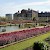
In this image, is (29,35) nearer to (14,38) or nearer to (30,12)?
(14,38)

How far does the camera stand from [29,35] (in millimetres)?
14266

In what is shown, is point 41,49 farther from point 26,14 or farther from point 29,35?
point 26,14

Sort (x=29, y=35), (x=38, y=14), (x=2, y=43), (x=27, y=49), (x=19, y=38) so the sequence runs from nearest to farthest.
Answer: (x=27, y=49) < (x=2, y=43) < (x=19, y=38) < (x=29, y=35) < (x=38, y=14)

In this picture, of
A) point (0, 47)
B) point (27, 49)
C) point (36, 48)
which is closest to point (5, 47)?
point (0, 47)

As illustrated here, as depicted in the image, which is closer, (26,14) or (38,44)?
(38,44)

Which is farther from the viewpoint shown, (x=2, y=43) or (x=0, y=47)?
(x=2, y=43)

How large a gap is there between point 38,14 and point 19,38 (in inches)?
3367

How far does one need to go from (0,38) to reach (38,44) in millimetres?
2561

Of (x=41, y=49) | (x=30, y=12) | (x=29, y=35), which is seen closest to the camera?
(x=41, y=49)

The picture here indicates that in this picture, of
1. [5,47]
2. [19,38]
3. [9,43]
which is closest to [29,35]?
[19,38]

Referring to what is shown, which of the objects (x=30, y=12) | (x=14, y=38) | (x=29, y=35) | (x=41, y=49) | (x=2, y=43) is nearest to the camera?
(x=41, y=49)

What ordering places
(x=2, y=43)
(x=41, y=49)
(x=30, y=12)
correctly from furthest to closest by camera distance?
(x=30, y=12), (x=2, y=43), (x=41, y=49)

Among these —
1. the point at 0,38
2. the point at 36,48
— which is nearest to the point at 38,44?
the point at 36,48

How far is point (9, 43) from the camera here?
1041 cm
